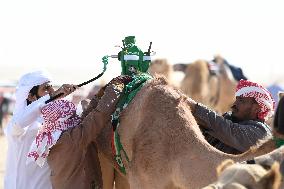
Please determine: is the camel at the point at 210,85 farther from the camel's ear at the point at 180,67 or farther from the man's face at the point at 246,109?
the man's face at the point at 246,109

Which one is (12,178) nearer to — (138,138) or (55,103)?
(55,103)

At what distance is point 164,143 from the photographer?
5.33m

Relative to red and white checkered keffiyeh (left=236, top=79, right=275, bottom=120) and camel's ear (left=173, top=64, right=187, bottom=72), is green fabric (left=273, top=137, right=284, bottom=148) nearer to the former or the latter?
red and white checkered keffiyeh (left=236, top=79, right=275, bottom=120)

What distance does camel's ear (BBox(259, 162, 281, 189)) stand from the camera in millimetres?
2748

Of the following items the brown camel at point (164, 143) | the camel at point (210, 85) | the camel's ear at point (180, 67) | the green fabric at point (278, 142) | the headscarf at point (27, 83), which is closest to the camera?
the green fabric at point (278, 142)

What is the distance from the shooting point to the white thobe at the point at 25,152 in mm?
5825

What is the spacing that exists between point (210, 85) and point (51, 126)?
9.21m

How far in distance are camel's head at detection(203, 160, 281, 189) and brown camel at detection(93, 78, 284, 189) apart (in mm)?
1964

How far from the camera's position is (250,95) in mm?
5602

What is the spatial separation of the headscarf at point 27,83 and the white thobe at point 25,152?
12 centimetres

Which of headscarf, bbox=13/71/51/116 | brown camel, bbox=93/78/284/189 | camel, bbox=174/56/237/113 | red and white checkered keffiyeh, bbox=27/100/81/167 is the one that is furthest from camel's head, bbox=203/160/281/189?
camel, bbox=174/56/237/113

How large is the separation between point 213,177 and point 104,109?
121 centimetres

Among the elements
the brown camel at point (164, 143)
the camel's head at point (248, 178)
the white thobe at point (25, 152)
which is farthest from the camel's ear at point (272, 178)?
the white thobe at point (25, 152)

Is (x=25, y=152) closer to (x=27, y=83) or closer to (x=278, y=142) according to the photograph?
(x=27, y=83)
